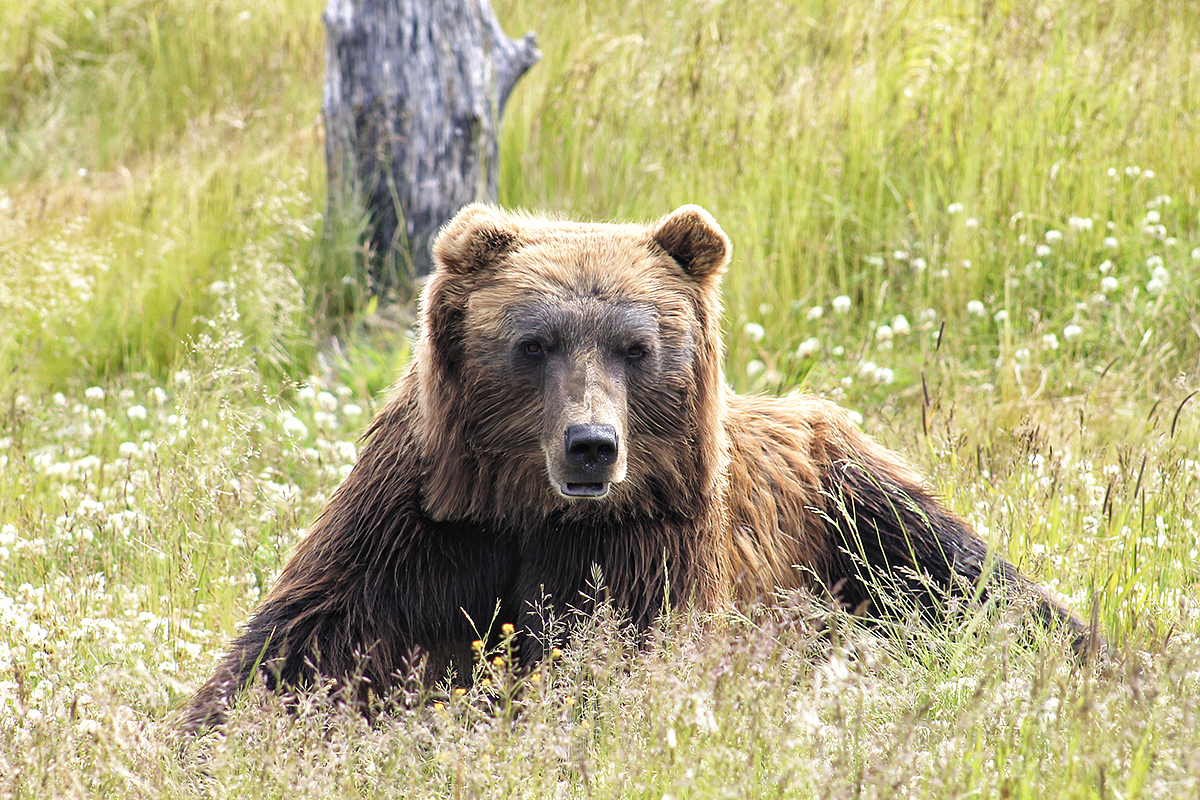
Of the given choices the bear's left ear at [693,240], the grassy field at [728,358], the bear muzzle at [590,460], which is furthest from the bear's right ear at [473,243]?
the grassy field at [728,358]

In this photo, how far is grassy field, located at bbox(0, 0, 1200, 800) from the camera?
2.62m

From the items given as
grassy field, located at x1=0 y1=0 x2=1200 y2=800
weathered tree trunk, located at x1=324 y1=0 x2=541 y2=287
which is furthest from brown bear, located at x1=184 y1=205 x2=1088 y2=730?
weathered tree trunk, located at x1=324 y1=0 x2=541 y2=287

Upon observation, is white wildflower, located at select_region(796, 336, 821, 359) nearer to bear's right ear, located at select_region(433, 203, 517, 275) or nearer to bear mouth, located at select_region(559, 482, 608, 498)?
bear's right ear, located at select_region(433, 203, 517, 275)

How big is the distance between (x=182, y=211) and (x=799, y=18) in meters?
4.62

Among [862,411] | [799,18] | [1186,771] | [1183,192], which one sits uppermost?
[799,18]

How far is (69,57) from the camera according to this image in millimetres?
10227

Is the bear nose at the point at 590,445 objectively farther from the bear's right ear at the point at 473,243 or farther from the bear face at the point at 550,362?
the bear's right ear at the point at 473,243

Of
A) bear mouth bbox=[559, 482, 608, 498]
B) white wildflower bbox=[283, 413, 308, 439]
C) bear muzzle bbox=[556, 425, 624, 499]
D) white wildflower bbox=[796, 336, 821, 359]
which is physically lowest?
white wildflower bbox=[283, 413, 308, 439]

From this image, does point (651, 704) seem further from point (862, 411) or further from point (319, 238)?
point (319, 238)

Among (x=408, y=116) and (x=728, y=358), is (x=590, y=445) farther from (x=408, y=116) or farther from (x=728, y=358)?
(x=408, y=116)

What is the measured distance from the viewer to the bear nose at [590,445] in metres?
3.22

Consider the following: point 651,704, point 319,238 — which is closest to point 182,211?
point 319,238

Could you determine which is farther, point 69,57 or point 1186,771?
point 69,57

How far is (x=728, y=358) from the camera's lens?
638 centimetres
